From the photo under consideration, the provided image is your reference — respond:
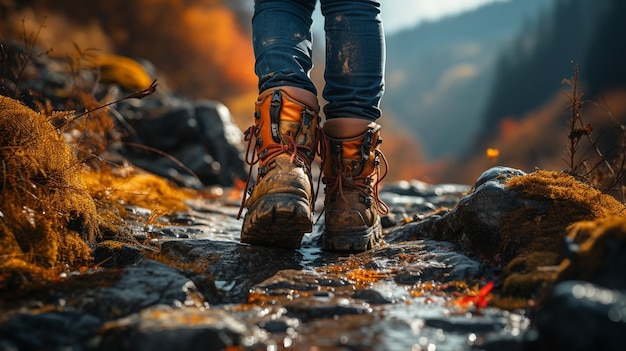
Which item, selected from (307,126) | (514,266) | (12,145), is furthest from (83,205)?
(514,266)

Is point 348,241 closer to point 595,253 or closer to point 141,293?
point 141,293

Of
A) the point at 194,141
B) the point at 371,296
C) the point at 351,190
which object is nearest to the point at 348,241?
the point at 351,190

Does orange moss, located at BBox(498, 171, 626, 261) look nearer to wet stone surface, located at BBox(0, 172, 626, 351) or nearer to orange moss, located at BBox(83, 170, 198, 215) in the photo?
wet stone surface, located at BBox(0, 172, 626, 351)

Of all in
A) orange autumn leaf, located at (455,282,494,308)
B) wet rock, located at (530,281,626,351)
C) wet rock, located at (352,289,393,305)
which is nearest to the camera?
wet rock, located at (530,281,626,351)

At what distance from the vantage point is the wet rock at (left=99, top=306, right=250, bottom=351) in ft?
4.71

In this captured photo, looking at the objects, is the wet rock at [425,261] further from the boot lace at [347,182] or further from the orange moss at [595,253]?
the orange moss at [595,253]

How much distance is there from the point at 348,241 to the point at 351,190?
0.96 ft

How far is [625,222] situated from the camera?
1607 mm

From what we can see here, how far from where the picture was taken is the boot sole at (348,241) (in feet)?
9.42

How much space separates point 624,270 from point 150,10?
115 feet

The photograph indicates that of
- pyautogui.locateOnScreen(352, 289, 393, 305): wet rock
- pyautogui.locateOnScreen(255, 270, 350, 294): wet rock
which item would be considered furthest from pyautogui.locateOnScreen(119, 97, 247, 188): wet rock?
pyautogui.locateOnScreen(352, 289, 393, 305): wet rock

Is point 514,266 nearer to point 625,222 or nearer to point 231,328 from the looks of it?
point 625,222

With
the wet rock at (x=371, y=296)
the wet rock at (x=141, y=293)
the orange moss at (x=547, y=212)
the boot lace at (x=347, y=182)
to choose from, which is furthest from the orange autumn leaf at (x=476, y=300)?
the boot lace at (x=347, y=182)

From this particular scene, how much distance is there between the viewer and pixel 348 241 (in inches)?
113
